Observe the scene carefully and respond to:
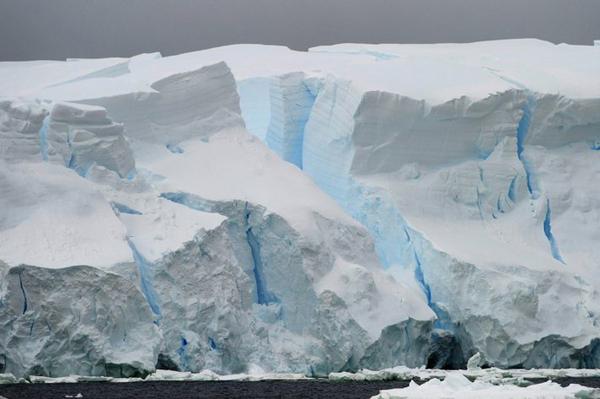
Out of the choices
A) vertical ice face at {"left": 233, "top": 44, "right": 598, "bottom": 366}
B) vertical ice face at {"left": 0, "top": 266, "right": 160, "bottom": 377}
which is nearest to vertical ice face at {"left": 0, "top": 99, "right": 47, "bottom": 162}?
vertical ice face at {"left": 0, "top": 266, "right": 160, "bottom": 377}

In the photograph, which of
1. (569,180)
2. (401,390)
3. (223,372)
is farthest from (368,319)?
(569,180)

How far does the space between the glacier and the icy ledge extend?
5.80 feet

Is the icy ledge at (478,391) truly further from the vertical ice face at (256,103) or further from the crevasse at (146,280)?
the vertical ice face at (256,103)

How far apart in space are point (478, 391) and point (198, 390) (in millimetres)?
1827

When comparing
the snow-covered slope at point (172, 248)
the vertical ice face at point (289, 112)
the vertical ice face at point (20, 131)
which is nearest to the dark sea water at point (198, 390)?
the snow-covered slope at point (172, 248)

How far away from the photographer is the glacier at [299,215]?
9992 mm

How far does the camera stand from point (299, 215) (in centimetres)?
1116

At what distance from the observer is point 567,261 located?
12.0 m

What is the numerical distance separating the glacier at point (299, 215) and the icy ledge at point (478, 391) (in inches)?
69.5

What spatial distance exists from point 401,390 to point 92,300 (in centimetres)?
223

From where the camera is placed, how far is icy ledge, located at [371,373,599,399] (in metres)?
8.70

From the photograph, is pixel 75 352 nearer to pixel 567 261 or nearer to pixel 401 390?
pixel 401 390

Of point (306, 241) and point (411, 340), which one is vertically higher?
point (306, 241)

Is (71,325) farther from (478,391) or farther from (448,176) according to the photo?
(448,176)
